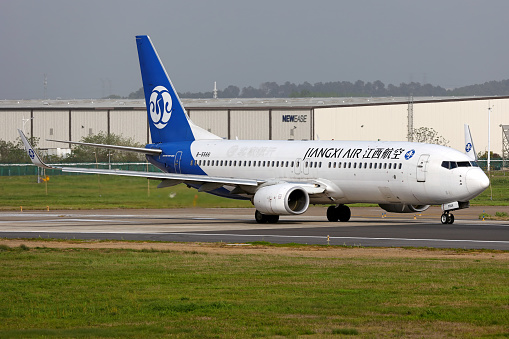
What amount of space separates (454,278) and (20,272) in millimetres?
10368

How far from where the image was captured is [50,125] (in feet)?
381

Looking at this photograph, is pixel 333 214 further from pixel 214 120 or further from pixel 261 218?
pixel 214 120

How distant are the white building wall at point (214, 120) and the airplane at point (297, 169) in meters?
66.3

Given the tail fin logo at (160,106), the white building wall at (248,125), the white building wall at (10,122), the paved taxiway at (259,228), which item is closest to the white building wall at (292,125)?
the white building wall at (248,125)

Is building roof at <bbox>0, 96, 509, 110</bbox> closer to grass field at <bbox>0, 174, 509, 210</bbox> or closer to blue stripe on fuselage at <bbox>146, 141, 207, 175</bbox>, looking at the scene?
grass field at <bbox>0, 174, 509, 210</bbox>

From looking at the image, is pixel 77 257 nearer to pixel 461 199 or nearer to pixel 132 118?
pixel 461 199

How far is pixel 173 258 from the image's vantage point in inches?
1006

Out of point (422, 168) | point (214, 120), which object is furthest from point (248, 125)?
point (422, 168)

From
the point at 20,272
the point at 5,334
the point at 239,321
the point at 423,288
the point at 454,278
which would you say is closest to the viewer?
the point at 5,334

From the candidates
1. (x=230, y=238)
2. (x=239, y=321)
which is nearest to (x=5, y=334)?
(x=239, y=321)

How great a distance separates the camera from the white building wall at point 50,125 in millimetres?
115750

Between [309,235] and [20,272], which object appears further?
[309,235]

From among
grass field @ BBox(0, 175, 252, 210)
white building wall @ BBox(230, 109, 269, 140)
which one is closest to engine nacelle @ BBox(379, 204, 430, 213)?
grass field @ BBox(0, 175, 252, 210)

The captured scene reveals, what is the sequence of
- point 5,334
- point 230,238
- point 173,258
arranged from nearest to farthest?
point 5,334
point 173,258
point 230,238
